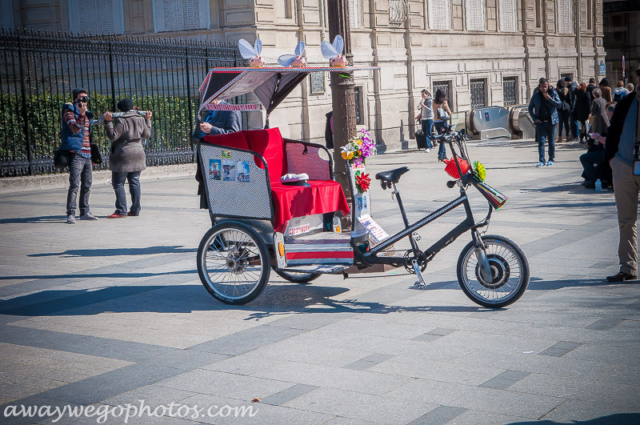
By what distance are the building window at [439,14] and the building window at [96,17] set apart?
418 inches

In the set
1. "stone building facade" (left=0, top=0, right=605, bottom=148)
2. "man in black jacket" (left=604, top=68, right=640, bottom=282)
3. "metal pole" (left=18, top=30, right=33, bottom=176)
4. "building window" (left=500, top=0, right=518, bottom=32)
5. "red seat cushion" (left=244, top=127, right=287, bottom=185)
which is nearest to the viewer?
"man in black jacket" (left=604, top=68, right=640, bottom=282)

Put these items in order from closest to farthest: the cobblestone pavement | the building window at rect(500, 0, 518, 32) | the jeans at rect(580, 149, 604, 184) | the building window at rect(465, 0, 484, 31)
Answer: the cobblestone pavement, the jeans at rect(580, 149, 604, 184), the building window at rect(465, 0, 484, 31), the building window at rect(500, 0, 518, 32)

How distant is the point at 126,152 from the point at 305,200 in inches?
213

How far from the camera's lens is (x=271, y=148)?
7.46 meters

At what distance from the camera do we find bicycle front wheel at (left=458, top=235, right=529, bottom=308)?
6109 millimetres

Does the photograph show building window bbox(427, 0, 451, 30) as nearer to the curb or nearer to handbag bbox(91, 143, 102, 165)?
the curb

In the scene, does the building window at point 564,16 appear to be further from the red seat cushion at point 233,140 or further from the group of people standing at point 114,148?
the red seat cushion at point 233,140

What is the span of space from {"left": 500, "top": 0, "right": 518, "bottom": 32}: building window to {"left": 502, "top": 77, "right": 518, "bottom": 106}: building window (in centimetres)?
201

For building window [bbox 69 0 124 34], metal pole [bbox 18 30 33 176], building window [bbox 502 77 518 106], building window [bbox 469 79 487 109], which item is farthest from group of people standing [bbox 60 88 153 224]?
building window [bbox 502 77 518 106]

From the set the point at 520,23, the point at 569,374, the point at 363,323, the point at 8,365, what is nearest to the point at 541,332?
the point at 569,374

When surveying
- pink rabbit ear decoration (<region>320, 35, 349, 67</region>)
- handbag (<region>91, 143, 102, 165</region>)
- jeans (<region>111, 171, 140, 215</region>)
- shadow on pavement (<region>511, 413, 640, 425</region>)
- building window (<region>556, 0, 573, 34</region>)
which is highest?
building window (<region>556, 0, 573, 34</region>)

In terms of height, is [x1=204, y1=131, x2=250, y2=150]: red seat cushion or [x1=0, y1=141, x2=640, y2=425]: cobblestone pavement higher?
[x1=204, y1=131, x2=250, y2=150]: red seat cushion

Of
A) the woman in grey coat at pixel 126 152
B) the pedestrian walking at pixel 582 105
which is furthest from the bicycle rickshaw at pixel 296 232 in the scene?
the pedestrian walking at pixel 582 105

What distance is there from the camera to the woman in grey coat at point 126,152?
11.6m
